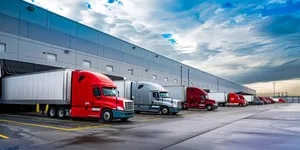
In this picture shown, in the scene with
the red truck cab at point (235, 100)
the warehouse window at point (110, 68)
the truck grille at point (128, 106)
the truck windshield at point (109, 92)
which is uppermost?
the warehouse window at point (110, 68)

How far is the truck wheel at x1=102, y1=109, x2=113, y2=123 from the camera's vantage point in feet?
50.2

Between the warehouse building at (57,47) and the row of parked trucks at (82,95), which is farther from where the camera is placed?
the warehouse building at (57,47)

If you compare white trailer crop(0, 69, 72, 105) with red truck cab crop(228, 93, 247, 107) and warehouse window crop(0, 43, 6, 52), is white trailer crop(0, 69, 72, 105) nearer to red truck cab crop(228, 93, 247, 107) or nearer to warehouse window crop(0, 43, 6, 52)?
warehouse window crop(0, 43, 6, 52)

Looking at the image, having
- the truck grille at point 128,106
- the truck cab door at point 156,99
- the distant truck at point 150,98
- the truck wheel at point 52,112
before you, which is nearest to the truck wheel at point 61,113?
the truck wheel at point 52,112

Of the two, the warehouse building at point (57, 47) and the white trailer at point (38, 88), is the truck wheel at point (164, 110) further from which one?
the warehouse building at point (57, 47)

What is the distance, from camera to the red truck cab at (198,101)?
107ft

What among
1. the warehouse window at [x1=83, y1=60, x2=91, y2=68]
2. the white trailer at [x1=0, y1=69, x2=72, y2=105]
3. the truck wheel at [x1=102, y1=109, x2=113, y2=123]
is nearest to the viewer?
the truck wheel at [x1=102, y1=109, x2=113, y2=123]

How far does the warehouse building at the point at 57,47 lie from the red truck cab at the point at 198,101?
10250 millimetres

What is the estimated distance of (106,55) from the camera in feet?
110

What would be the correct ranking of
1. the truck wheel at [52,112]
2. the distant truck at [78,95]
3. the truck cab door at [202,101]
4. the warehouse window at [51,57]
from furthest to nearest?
the truck cab door at [202,101]
the warehouse window at [51,57]
the truck wheel at [52,112]
the distant truck at [78,95]

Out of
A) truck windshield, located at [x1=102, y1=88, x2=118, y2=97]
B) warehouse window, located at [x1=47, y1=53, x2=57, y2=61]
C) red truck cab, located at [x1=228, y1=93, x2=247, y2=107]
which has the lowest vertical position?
red truck cab, located at [x1=228, y1=93, x2=247, y2=107]

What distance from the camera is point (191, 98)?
33250 millimetres

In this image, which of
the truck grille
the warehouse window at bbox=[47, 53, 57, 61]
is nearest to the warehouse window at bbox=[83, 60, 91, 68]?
the warehouse window at bbox=[47, 53, 57, 61]

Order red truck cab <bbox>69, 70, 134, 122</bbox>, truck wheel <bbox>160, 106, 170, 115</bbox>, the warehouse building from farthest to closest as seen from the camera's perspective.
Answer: truck wheel <bbox>160, 106, 170, 115</bbox>
the warehouse building
red truck cab <bbox>69, 70, 134, 122</bbox>
